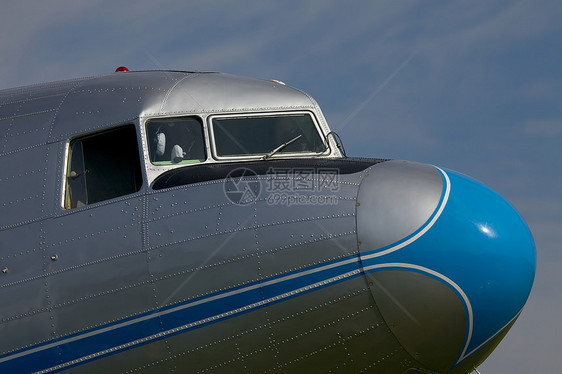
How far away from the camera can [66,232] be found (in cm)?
933

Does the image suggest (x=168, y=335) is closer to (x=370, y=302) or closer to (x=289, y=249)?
(x=289, y=249)

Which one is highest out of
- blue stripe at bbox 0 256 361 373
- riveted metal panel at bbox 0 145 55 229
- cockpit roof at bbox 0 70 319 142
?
cockpit roof at bbox 0 70 319 142

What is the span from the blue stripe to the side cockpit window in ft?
5.34

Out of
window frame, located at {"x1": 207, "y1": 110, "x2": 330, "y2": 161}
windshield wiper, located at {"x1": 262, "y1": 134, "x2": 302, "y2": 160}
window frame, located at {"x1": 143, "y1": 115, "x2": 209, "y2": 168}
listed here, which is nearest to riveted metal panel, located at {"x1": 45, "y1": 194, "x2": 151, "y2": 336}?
window frame, located at {"x1": 143, "y1": 115, "x2": 209, "y2": 168}

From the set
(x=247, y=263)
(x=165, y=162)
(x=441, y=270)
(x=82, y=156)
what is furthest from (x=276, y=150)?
(x=441, y=270)

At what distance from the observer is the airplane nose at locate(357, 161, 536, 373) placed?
27.1 feet

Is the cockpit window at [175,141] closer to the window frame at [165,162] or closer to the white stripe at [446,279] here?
the window frame at [165,162]

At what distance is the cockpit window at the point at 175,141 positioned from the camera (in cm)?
991

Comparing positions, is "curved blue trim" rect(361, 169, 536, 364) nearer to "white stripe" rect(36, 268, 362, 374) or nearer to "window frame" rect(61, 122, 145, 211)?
"white stripe" rect(36, 268, 362, 374)

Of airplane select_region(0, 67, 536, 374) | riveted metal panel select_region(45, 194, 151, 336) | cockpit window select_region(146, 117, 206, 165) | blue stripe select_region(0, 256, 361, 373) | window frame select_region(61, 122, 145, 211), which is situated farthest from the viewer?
cockpit window select_region(146, 117, 206, 165)

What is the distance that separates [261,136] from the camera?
1023 centimetres

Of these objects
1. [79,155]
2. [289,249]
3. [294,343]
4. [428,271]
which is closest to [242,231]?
[289,249]

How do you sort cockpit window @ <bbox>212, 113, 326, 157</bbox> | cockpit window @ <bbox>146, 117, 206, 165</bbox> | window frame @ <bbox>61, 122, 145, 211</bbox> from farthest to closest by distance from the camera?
cockpit window @ <bbox>212, 113, 326, 157</bbox> < cockpit window @ <bbox>146, 117, 206, 165</bbox> < window frame @ <bbox>61, 122, 145, 211</bbox>

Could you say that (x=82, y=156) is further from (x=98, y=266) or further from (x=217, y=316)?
(x=217, y=316)
